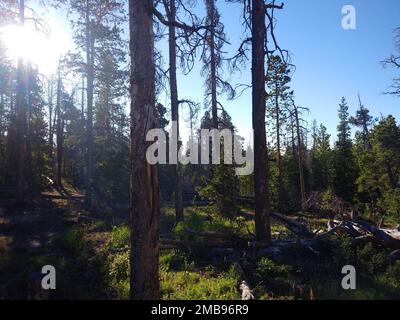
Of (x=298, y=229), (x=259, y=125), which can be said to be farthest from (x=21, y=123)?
(x=298, y=229)

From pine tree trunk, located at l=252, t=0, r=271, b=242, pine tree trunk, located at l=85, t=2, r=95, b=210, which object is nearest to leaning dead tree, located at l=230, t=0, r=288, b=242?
pine tree trunk, located at l=252, t=0, r=271, b=242

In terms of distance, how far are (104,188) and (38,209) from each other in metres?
3.97

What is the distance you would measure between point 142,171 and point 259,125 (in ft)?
18.3

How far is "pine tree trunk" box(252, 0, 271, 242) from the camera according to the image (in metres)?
10.1

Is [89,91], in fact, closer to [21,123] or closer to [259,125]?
[21,123]

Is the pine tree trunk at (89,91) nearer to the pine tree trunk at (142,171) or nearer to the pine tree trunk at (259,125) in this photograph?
the pine tree trunk at (259,125)

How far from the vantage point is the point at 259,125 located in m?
10.2

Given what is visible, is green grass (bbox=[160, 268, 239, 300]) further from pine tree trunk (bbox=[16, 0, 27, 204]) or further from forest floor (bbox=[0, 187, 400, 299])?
pine tree trunk (bbox=[16, 0, 27, 204])

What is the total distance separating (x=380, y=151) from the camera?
101 feet

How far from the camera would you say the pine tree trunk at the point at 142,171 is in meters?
5.37

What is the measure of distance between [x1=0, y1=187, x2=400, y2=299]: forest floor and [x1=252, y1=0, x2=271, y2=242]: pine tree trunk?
103 centimetres

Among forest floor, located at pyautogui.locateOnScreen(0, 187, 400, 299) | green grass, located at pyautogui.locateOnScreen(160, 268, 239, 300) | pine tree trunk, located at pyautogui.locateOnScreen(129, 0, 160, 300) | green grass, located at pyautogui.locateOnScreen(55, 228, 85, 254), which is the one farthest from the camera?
green grass, located at pyautogui.locateOnScreen(55, 228, 85, 254)

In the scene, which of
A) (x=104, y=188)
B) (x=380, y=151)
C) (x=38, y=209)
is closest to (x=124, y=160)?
(x=104, y=188)
